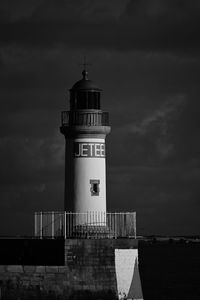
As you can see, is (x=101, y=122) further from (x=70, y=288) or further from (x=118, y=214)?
(x=70, y=288)

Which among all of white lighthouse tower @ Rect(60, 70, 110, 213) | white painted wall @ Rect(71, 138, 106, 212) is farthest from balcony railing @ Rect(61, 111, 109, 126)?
white painted wall @ Rect(71, 138, 106, 212)

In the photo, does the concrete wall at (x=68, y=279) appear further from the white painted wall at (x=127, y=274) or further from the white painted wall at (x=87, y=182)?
the white painted wall at (x=87, y=182)

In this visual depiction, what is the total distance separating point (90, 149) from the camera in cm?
3778

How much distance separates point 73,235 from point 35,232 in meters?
1.47

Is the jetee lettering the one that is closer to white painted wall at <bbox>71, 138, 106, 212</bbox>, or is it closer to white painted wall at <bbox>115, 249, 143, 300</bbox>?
white painted wall at <bbox>71, 138, 106, 212</bbox>

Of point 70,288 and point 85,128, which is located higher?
point 85,128

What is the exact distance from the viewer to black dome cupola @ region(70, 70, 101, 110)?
38.2m

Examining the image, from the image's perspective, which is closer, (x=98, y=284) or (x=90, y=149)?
(x=98, y=284)

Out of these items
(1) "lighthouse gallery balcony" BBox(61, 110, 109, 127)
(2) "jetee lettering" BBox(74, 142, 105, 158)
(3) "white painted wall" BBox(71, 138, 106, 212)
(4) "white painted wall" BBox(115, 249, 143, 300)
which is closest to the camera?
(4) "white painted wall" BBox(115, 249, 143, 300)

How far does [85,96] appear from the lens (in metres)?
38.2

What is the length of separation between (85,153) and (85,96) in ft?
7.03

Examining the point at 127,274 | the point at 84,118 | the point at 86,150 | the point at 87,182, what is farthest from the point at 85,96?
the point at 127,274

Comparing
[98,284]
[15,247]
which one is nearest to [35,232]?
[15,247]

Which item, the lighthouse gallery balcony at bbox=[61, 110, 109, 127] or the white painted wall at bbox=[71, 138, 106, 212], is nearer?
the white painted wall at bbox=[71, 138, 106, 212]
